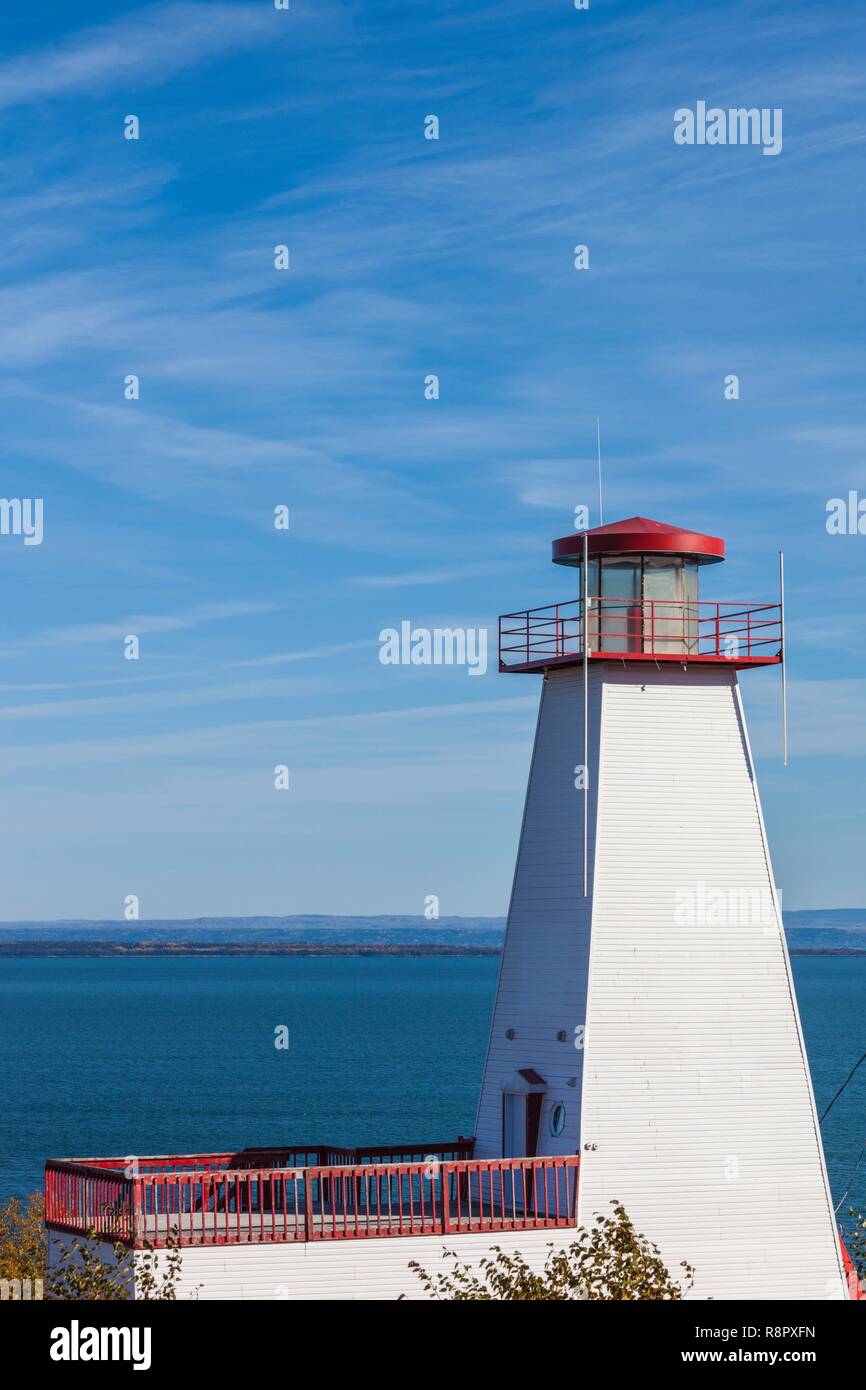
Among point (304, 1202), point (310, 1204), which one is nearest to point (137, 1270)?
point (310, 1204)

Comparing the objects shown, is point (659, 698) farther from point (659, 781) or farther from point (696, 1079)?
point (696, 1079)

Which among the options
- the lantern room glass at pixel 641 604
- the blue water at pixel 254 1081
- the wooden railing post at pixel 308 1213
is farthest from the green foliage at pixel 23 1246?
the blue water at pixel 254 1081

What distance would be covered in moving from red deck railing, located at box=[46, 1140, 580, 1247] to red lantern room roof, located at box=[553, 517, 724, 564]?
8.07m

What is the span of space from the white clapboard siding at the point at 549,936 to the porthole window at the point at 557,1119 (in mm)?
83

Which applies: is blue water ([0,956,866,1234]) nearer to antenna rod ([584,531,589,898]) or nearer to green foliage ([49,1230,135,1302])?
antenna rod ([584,531,589,898])

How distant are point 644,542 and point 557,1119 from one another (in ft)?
25.4

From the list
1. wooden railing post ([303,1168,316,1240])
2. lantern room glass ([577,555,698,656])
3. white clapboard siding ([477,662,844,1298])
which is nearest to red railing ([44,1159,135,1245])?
wooden railing post ([303,1168,316,1240])

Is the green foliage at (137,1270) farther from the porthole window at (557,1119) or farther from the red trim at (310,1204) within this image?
the porthole window at (557,1119)

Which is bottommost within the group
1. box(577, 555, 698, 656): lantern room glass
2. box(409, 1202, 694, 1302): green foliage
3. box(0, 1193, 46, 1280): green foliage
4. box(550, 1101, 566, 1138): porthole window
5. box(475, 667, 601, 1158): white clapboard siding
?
box(409, 1202, 694, 1302): green foliage

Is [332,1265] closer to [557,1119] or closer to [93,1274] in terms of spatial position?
[557,1119]

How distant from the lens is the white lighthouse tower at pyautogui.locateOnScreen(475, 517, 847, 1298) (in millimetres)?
24281

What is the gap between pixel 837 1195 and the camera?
180 ft

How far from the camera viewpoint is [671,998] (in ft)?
81.4

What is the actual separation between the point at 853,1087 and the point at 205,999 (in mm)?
118457
